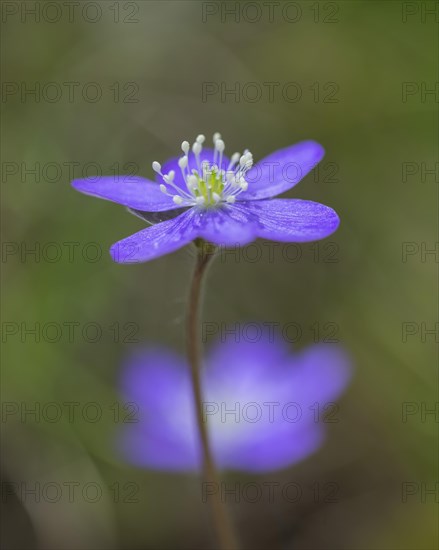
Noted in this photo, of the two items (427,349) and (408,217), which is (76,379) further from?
(408,217)

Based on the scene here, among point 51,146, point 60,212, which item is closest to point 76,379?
point 60,212

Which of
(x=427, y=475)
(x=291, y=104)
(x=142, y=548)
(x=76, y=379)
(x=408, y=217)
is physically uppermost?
(x=291, y=104)

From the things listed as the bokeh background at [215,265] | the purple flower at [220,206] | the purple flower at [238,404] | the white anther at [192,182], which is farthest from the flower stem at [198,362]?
the bokeh background at [215,265]

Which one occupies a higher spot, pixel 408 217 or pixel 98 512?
pixel 408 217

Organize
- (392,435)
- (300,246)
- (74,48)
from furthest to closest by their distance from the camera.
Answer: (74,48) → (300,246) → (392,435)

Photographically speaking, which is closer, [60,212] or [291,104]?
[60,212]

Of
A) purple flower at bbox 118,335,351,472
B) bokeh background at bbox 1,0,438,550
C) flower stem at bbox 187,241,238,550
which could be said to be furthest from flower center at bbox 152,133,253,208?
bokeh background at bbox 1,0,438,550

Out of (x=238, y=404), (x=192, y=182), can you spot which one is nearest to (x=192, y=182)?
(x=192, y=182)
